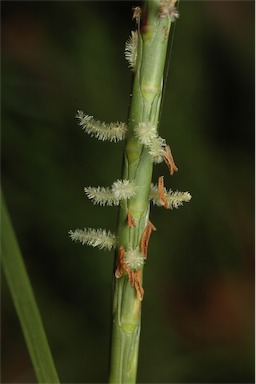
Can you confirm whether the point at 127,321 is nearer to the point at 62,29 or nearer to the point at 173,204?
the point at 173,204

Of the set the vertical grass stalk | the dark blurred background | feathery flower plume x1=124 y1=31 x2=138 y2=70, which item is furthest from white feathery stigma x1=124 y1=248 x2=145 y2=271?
the dark blurred background

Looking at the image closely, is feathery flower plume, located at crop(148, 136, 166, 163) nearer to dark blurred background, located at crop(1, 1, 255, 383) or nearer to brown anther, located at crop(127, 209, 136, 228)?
brown anther, located at crop(127, 209, 136, 228)

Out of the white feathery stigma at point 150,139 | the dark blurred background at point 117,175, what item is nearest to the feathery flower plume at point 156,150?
the white feathery stigma at point 150,139

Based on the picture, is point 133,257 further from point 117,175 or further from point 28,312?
point 117,175

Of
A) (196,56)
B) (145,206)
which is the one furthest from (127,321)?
(196,56)

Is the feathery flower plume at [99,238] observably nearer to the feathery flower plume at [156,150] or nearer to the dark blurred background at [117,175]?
the feathery flower plume at [156,150]

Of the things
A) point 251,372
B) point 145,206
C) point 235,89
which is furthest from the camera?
point 235,89

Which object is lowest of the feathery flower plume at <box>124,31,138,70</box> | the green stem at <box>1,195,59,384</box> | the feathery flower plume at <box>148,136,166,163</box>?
the green stem at <box>1,195,59,384</box>
